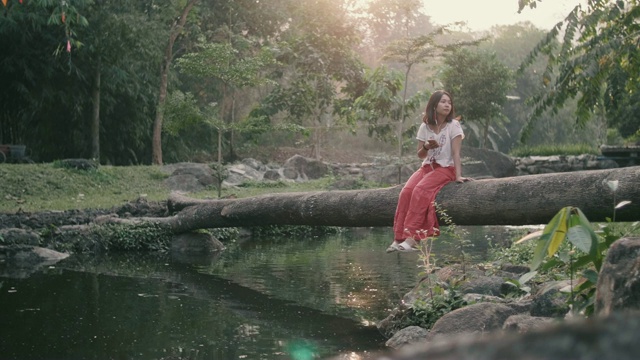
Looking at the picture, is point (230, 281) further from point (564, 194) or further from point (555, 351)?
point (555, 351)

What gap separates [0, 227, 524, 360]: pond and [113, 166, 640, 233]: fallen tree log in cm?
91

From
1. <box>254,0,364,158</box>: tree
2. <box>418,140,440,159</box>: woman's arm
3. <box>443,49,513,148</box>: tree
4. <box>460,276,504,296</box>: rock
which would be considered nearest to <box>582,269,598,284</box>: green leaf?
<box>460,276,504,296</box>: rock

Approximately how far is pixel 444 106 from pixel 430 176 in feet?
2.60

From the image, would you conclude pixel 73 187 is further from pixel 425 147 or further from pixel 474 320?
pixel 474 320

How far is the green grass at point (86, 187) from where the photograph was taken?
1523cm

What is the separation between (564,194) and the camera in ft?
20.8

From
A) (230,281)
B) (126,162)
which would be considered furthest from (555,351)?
(126,162)

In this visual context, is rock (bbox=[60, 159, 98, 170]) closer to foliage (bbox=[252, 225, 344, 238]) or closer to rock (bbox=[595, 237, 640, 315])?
foliage (bbox=[252, 225, 344, 238])

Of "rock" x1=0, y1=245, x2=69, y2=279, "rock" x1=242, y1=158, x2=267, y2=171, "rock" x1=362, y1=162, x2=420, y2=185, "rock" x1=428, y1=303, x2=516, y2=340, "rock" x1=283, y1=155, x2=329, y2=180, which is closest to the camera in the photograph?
"rock" x1=428, y1=303, x2=516, y2=340

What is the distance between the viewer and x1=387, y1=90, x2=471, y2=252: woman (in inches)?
290

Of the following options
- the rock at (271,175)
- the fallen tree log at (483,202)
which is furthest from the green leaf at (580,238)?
the rock at (271,175)

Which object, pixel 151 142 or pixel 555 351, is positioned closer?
pixel 555 351

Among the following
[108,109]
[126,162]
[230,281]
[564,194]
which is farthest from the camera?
[126,162]

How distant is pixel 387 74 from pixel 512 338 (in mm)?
23841
